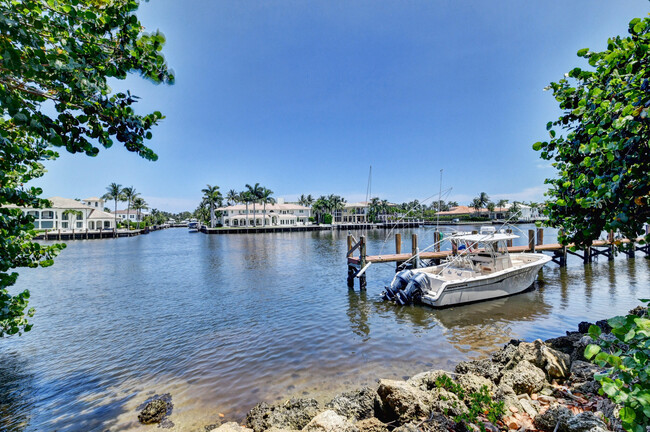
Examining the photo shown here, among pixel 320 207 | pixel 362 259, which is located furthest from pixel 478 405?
pixel 320 207

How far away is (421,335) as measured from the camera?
11.4 meters

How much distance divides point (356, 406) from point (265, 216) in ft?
305

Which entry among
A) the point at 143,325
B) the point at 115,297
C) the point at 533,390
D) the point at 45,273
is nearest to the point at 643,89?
the point at 533,390

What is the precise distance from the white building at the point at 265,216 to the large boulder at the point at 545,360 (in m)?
87.0

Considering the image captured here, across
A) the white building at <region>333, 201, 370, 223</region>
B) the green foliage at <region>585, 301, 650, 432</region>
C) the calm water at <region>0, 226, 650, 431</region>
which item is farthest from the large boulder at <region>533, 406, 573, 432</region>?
the white building at <region>333, 201, 370, 223</region>

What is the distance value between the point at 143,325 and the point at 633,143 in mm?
16357

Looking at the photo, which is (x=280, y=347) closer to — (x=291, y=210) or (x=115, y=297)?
(x=115, y=297)

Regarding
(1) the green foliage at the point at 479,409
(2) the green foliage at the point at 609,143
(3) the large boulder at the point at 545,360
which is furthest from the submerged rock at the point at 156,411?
(2) the green foliage at the point at 609,143

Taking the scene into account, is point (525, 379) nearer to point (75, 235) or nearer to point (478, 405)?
point (478, 405)

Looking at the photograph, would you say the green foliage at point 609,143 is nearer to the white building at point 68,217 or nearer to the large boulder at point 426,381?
the large boulder at point 426,381

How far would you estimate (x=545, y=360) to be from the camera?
666 centimetres

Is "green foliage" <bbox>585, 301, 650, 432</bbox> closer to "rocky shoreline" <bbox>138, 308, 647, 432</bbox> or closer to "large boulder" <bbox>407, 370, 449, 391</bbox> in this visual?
"rocky shoreline" <bbox>138, 308, 647, 432</bbox>

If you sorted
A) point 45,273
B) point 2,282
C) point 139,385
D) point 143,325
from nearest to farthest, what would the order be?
point 2,282, point 139,385, point 143,325, point 45,273

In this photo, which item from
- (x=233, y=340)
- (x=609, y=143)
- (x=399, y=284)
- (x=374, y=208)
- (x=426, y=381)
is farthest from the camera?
(x=374, y=208)
